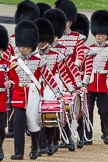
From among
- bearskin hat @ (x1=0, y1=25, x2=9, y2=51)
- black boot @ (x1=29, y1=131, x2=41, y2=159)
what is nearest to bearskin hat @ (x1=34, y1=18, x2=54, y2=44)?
bearskin hat @ (x1=0, y1=25, x2=9, y2=51)

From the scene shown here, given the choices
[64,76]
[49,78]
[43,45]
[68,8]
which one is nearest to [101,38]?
[68,8]

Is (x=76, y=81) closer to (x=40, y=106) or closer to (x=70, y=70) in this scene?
(x=70, y=70)

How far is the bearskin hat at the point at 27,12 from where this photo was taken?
14.0 m

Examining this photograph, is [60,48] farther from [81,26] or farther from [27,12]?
[81,26]

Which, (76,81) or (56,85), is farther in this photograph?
(76,81)

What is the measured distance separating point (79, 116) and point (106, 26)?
1584 millimetres

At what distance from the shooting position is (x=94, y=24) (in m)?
14.1

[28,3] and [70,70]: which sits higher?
[28,3]

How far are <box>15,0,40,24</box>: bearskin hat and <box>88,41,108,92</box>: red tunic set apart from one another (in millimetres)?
1012

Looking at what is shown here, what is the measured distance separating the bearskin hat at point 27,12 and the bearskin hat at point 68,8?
425 mm

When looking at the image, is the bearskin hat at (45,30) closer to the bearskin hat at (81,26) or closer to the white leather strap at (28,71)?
the white leather strap at (28,71)

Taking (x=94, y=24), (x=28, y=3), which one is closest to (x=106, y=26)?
(x=94, y=24)

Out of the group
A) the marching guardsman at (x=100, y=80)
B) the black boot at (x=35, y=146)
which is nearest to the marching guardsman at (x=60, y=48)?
the marching guardsman at (x=100, y=80)

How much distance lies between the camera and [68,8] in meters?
14.5
